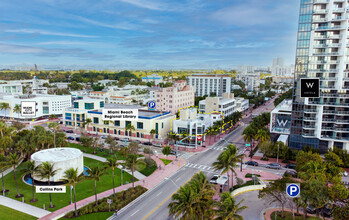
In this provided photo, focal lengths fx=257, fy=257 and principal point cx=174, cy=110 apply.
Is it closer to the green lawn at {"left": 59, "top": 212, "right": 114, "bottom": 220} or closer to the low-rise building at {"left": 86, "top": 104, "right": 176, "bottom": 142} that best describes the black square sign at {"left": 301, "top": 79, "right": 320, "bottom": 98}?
the low-rise building at {"left": 86, "top": 104, "right": 176, "bottom": 142}

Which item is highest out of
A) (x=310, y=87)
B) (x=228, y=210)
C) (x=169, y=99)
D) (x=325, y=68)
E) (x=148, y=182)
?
(x=325, y=68)

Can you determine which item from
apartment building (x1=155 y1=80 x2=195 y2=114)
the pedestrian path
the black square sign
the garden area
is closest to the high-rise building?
the black square sign

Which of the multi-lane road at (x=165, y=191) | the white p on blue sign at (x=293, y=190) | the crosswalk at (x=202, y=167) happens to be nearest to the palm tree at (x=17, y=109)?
the multi-lane road at (x=165, y=191)

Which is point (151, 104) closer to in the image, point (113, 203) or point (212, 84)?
point (113, 203)

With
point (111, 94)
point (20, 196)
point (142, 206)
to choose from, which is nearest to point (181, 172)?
point (142, 206)

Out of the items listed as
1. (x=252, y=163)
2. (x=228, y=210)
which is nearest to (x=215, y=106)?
(x=252, y=163)

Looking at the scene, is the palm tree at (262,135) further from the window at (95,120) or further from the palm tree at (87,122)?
the window at (95,120)
